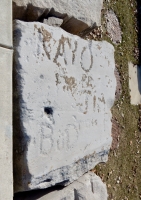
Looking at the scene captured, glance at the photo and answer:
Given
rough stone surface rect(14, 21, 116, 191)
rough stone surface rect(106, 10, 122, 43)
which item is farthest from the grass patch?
rough stone surface rect(14, 21, 116, 191)

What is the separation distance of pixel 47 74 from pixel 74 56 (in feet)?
1.01

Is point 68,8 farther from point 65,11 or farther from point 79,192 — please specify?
point 79,192

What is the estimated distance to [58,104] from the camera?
7.61 feet

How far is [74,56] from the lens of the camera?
8.13 ft

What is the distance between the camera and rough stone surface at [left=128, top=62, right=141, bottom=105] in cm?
412

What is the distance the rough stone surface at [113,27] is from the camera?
3932 millimetres

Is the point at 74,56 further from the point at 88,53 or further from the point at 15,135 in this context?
the point at 15,135

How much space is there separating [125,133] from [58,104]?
172 centimetres
